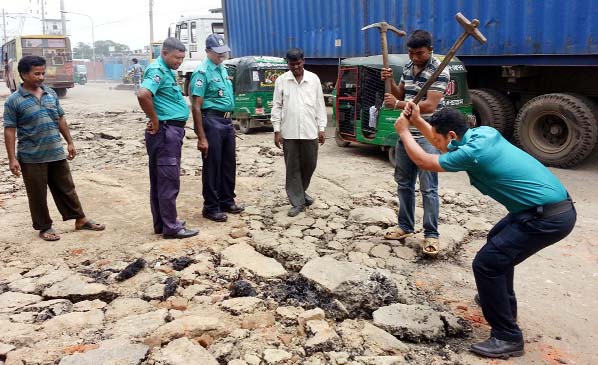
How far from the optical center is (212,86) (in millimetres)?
4230

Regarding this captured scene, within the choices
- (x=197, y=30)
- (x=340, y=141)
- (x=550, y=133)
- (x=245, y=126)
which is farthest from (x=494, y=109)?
(x=197, y=30)

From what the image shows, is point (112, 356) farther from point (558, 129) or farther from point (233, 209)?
point (558, 129)

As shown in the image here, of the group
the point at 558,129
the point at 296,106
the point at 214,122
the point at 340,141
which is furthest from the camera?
the point at 340,141

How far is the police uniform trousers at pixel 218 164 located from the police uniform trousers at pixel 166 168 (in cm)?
43

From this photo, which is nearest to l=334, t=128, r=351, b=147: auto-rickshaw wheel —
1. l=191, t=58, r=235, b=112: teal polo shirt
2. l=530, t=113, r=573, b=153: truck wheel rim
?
l=530, t=113, r=573, b=153: truck wheel rim

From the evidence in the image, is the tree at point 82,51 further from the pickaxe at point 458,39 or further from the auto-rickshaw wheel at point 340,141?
the pickaxe at point 458,39

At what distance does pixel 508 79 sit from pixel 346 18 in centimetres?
326

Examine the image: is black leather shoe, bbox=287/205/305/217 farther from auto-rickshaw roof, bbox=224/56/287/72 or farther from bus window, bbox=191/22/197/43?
bus window, bbox=191/22/197/43

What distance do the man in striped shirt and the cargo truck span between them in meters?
3.70

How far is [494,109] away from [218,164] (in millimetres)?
4774

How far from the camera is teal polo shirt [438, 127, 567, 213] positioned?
2.31 m

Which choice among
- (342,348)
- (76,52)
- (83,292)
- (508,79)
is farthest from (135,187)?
(76,52)

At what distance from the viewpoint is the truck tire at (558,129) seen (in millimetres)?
6426

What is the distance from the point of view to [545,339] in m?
2.66
